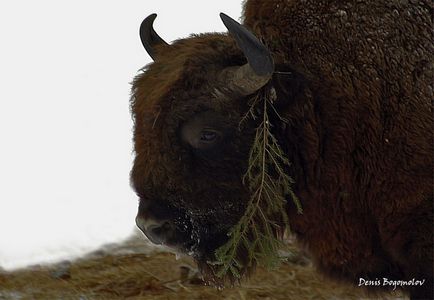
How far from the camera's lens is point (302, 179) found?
4664 millimetres

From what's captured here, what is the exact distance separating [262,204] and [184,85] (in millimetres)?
853

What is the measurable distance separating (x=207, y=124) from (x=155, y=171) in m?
0.41

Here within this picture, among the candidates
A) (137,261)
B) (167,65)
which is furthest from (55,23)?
(167,65)

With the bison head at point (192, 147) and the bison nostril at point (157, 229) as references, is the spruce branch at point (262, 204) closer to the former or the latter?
the bison head at point (192, 147)

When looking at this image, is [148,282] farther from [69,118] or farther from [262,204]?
[69,118]

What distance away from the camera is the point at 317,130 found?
4.57m

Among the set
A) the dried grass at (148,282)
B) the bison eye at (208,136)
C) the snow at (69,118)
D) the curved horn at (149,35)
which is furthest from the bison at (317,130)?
the snow at (69,118)

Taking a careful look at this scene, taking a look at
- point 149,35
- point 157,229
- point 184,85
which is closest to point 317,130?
point 184,85

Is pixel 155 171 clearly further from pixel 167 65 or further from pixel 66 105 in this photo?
pixel 66 105

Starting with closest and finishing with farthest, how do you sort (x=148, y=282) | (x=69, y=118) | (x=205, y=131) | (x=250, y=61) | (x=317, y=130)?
1. (x=250, y=61)
2. (x=205, y=131)
3. (x=317, y=130)
4. (x=148, y=282)
5. (x=69, y=118)

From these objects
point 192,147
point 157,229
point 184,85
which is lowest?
point 157,229

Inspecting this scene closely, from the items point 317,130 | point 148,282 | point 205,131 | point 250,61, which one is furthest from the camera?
point 148,282

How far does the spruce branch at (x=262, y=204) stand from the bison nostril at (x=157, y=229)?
1.12 ft

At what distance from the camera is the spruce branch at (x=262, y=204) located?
4480 millimetres
